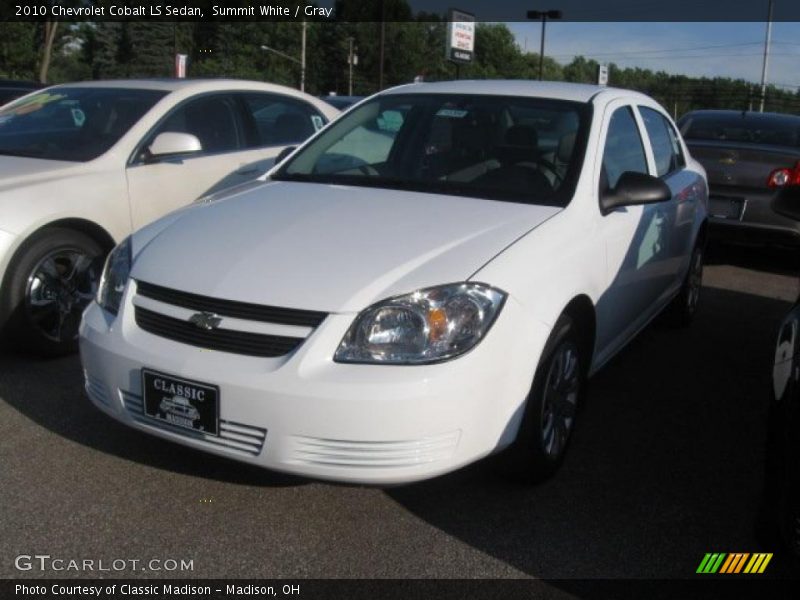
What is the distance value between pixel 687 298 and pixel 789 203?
2353 mm

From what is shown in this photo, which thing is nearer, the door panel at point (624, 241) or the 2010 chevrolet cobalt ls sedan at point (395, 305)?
the 2010 chevrolet cobalt ls sedan at point (395, 305)

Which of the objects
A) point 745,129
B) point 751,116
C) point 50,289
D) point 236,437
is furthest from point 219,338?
point 751,116

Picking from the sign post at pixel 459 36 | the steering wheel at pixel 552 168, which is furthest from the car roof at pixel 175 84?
the sign post at pixel 459 36

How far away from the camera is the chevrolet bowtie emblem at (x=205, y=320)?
2.86 meters

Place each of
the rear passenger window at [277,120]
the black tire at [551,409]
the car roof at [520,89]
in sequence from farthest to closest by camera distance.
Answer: the rear passenger window at [277,120] < the car roof at [520,89] < the black tire at [551,409]

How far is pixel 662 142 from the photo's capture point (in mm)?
5102

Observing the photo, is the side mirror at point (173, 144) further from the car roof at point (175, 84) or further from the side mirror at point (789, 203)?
the side mirror at point (789, 203)

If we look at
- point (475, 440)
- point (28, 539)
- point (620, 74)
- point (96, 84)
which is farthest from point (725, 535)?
point (620, 74)

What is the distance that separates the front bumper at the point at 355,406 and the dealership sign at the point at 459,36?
2573 centimetres

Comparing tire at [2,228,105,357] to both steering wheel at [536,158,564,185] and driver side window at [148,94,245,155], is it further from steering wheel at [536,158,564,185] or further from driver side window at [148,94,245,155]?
steering wheel at [536,158,564,185]

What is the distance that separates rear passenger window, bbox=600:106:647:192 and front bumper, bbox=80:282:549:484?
1.36 m

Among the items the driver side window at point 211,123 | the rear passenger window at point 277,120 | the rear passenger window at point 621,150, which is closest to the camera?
the rear passenger window at point 621,150

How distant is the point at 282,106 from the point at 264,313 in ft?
12.8

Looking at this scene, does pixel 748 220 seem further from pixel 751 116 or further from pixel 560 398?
pixel 560 398
